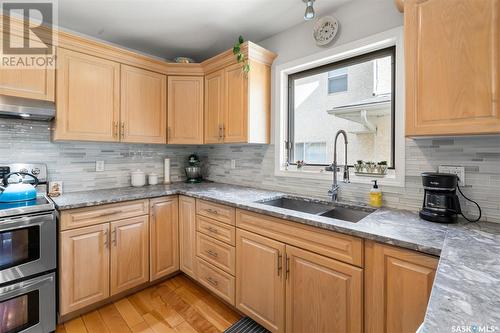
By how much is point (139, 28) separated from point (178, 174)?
1.68 metres

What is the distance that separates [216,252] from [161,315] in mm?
636

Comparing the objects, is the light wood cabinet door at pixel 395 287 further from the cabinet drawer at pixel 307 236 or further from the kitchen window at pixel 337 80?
the kitchen window at pixel 337 80

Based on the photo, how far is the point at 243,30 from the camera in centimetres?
236

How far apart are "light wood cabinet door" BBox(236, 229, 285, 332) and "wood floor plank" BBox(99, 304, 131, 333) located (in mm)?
875

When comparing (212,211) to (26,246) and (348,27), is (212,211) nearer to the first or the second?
(26,246)

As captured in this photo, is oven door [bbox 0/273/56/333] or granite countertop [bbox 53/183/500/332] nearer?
granite countertop [bbox 53/183/500/332]

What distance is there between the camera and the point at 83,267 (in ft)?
6.11

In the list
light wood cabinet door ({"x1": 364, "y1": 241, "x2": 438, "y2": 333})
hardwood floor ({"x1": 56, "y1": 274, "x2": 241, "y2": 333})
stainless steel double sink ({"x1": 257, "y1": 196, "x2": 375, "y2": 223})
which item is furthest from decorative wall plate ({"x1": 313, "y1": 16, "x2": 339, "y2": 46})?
hardwood floor ({"x1": 56, "y1": 274, "x2": 241, "y2": 333})

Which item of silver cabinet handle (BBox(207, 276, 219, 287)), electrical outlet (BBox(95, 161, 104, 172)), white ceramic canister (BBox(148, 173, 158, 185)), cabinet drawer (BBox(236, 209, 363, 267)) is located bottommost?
silver cabinet handle (BBox(207, 276, 219, 287))

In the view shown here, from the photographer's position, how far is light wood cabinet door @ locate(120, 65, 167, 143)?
236 centimetres

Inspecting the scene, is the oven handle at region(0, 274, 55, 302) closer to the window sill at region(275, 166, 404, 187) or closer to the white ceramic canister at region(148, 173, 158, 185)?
the white ceramic canister at region(148, 173, 158, 185)

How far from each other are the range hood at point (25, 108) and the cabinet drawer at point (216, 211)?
55.8 inches

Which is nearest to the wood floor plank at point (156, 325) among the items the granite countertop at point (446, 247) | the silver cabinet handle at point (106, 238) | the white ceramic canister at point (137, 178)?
the silver cabinet handle at point (106, 238)

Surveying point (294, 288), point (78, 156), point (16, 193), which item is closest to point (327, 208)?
point (294, 288)
